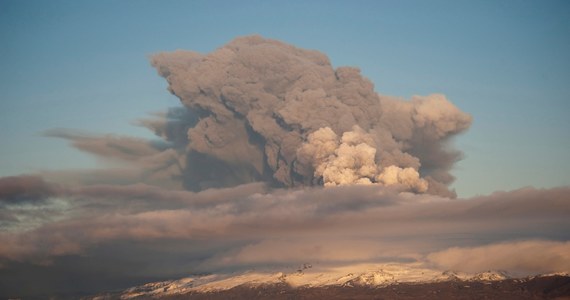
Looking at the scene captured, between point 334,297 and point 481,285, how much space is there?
127 ft

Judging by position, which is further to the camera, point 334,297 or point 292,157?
point 334,297

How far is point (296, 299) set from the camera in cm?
19350

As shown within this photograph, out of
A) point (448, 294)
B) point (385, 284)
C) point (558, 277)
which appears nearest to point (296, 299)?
point (385, 284)

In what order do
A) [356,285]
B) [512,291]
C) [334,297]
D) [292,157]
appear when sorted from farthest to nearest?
[356,285], [334,297], [512,291], [292,157]

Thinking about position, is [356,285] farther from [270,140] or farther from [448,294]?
[270,140]

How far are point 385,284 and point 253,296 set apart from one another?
37427 millimetres

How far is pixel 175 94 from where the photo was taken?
155625 millimetres

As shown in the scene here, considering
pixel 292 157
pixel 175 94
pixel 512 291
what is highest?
pixel 175 94

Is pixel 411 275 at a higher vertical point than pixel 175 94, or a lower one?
lower

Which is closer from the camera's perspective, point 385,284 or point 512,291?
point 512,291

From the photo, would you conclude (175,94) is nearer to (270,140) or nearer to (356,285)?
(270,140)

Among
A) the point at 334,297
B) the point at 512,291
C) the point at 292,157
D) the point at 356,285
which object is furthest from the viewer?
the point at 356,285

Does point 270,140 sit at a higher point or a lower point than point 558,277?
higher

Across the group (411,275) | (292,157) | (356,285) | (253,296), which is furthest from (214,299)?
(292,157)
